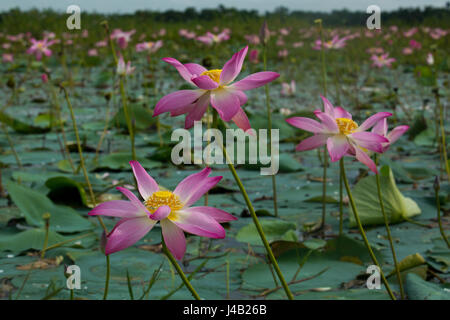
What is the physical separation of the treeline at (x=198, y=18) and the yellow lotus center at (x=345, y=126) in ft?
22.2

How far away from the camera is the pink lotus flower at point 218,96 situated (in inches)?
25.5

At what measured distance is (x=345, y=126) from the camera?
0.79 metres

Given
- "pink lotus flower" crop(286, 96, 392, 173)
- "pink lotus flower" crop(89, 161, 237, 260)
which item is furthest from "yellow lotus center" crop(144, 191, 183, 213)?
"pink lotus flower" crop(286, 96, 392, 173)

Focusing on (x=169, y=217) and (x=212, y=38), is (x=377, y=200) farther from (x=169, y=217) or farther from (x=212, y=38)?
(x=212, y=38)

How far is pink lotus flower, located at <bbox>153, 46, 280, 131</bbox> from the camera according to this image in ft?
2.13

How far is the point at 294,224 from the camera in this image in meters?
1.44

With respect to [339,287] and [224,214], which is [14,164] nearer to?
[339,287]

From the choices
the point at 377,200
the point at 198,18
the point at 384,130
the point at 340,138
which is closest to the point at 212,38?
the point at 377,200

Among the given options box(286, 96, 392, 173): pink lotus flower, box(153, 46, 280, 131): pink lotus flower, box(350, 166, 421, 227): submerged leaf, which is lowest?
box(350, 166, 421, 227): submerged leaf

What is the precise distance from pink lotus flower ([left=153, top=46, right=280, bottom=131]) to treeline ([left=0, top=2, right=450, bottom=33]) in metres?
6.89

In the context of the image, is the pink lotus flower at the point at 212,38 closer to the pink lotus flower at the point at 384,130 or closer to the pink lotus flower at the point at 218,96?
the pink lotus flower at the point at 384,130

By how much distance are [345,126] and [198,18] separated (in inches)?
389

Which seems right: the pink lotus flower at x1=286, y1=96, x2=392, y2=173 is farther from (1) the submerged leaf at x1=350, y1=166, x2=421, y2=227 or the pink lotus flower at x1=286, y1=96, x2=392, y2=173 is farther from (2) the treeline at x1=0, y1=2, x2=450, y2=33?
(2) the treeline at x1=0, y1=2, x2=450, y2=33

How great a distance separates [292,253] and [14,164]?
143 centimetres
